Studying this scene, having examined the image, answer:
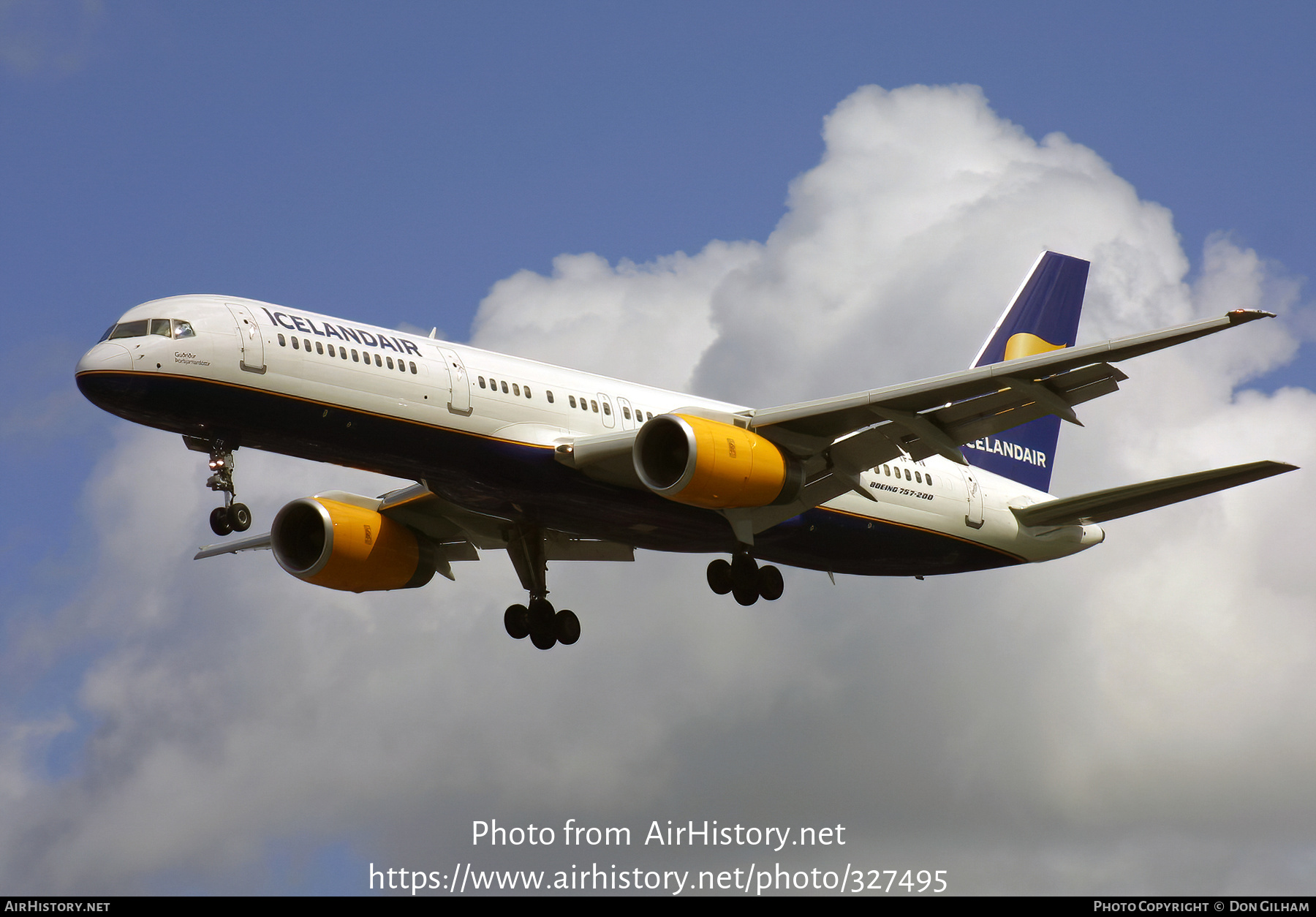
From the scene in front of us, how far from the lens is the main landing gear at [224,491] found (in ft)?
99.6

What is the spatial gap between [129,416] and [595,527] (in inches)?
413

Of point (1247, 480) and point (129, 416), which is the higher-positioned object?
point (1247, 480)

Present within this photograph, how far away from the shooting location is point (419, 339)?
3259 cm

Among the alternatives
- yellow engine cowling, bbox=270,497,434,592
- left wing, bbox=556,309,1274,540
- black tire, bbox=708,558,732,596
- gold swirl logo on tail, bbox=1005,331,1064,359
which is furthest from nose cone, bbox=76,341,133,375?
gold swirl logo on tail, bbox=1005,331,1064,359

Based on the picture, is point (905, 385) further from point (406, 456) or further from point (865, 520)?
point (406, 456)

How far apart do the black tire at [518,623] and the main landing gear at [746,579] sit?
5021 mm

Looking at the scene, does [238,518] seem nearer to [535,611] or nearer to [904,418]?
[535,611]

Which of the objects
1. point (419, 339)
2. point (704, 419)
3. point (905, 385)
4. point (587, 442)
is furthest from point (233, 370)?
point (905, 385)

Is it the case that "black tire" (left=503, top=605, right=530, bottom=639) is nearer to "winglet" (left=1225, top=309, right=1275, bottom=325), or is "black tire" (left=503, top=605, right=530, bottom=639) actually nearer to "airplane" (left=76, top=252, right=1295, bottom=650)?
"airplane" (left=76, top=252, right=1295, bottom=650)

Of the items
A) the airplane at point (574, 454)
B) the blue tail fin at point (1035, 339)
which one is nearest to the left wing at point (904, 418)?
the airplane at point (574, 454)

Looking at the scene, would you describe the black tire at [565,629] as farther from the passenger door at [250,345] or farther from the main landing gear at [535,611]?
the passenger door at [250,345]

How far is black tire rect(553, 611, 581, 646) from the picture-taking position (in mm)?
38875

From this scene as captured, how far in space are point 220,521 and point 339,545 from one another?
8.03 meters

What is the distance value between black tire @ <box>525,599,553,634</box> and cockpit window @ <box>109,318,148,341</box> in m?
12.7
